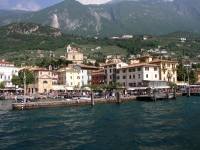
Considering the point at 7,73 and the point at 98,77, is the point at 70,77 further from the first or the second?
the point at 7,73

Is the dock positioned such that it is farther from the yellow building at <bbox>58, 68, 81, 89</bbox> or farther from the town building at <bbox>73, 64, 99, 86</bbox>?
the town building at <bbox>73, 64, 99, 86</bbox>

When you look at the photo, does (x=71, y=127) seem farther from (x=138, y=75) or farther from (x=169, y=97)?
(x=138, y=75)

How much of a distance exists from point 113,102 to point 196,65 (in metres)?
99.6

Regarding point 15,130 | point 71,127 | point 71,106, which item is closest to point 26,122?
point 15,130

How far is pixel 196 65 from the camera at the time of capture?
470 feet

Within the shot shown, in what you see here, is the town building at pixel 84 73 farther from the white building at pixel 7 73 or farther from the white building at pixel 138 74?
the white building at pixel 7 73

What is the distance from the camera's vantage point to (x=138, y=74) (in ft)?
251

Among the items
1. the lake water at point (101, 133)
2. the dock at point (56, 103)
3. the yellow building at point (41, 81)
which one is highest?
the yellow building at point (41, 81)

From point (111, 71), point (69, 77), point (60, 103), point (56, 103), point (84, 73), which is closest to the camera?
point (56, 103)

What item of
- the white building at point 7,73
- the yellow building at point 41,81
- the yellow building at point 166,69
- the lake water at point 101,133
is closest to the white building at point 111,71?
the yellow building at point 166,69

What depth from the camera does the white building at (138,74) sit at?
247 ft

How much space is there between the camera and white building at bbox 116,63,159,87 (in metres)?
75.4

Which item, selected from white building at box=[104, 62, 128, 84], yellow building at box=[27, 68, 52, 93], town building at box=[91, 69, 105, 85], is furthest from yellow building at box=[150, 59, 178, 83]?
yellow building at box=[27, 68, 52, 93]

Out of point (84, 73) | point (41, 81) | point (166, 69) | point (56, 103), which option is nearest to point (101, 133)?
point (56, 103)
